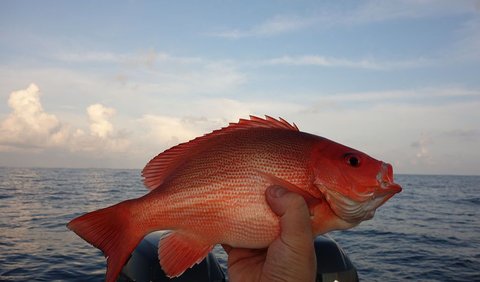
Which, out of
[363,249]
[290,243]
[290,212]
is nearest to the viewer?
[290,212]

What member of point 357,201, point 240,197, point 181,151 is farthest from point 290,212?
point 181,151

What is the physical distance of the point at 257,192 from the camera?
283 centimetres

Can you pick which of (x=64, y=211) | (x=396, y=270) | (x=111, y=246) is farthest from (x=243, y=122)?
(x=64, y=211)

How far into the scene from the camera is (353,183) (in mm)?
2734

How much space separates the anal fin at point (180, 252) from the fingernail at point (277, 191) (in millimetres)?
715

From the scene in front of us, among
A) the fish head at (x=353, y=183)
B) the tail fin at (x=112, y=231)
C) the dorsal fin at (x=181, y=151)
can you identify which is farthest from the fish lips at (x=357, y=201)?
the tail fin at (x=112, y=231)

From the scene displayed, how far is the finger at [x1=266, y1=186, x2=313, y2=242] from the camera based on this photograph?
2.68 meters

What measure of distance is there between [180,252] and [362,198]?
1.51 meters

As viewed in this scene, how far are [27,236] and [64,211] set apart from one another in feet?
29.5

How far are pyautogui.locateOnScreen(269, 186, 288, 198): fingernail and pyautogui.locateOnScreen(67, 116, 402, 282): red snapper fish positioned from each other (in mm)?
72

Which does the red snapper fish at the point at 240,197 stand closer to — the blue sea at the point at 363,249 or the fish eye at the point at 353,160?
the fish eye at the point at 353,160

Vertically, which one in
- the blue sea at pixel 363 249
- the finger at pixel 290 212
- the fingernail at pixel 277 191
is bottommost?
the blue sea at pixel 363 249

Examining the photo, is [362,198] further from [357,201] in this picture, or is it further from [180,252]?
[180,252]

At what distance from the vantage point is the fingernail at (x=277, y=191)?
8.90 ft
